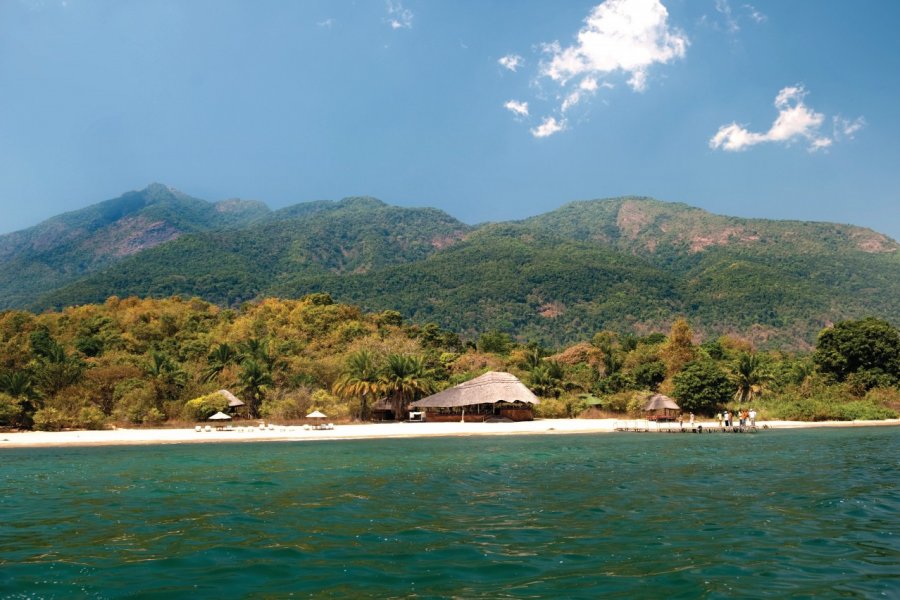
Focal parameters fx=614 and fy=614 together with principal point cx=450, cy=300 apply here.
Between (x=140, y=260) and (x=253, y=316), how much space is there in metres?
83.4

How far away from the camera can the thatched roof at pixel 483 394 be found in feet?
135

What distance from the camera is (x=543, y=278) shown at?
13425 cm

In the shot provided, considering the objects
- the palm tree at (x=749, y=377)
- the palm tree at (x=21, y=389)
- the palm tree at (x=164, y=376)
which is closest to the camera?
Answer: the palm tree at (x=21, y=389)

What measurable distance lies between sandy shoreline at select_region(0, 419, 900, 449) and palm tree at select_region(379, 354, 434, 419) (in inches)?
137

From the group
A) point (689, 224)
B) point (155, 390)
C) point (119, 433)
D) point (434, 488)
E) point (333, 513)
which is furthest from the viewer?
point (689, 224)

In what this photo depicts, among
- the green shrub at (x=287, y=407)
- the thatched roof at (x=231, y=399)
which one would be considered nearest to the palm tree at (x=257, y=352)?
the green shrub at (x=287, y=407)

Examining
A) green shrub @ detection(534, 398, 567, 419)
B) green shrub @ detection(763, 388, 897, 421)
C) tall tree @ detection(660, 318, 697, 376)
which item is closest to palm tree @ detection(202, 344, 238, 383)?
green shrub @ detection(534, 398, 567, 419)

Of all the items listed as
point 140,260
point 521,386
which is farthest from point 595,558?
point 140,260

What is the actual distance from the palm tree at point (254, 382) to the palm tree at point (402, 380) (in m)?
8.07

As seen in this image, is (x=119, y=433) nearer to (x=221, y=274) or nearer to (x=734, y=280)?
(x=221, y=274)

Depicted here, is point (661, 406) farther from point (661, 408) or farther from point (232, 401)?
point (232, 401)

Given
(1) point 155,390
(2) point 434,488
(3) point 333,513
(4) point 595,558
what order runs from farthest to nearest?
(1) point 155,390 → (2) point 434,488 → (3) point 333,513 → (4) point 595,558

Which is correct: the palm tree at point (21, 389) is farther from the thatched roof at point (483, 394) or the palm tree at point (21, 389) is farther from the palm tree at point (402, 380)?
the thatched roof at point (483, 394)

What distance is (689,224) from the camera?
618 ft
